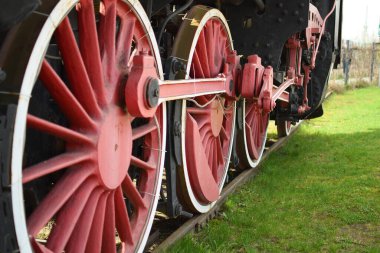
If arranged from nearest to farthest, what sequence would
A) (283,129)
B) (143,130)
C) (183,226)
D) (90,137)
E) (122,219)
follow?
1. (90,137)
2. (122,219)
3. (143,130)
4. (183,226)
5. (283,129)

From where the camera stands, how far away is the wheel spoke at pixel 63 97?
1665 millimetres

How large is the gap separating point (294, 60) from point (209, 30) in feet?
6.49

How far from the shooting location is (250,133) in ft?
14.8

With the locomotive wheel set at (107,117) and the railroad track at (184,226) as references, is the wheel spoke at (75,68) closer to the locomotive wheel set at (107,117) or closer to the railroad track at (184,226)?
the locomotive wheel set at (107,117)

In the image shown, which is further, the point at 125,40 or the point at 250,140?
the point at 250,140

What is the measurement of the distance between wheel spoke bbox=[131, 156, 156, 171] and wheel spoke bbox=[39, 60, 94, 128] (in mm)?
499

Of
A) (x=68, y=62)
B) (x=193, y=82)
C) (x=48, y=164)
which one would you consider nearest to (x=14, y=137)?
(x=48, y=164)

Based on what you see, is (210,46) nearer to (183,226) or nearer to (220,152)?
(220,152)

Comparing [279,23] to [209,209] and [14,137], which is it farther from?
[14,137]

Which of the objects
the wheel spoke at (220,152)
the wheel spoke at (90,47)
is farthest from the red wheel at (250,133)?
the wheel spoke at (90,47)

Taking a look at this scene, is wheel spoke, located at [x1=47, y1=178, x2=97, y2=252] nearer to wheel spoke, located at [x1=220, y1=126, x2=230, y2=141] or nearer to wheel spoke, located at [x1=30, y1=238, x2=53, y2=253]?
wheel spoke, located at [x1=30, y1=238, x2=53, y2=253]

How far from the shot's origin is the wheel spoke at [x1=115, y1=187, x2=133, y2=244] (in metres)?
2.25

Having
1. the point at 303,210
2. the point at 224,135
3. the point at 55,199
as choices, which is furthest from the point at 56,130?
the point at 303,210

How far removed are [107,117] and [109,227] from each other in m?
0.52
